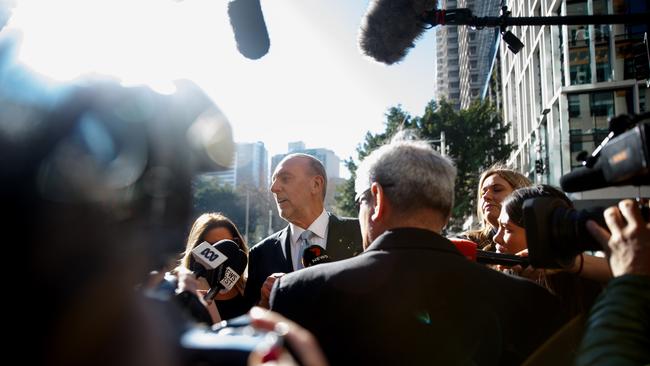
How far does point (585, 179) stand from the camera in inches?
55.7

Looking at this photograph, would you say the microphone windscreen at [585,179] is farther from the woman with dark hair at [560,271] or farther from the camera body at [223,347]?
the camera body at [223,347]

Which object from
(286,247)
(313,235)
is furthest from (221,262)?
(313,235)

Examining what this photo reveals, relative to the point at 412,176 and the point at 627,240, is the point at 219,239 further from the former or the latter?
the point at 627,240

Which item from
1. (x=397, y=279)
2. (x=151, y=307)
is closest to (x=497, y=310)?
(x=397, y=279)

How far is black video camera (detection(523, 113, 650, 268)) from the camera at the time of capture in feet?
4.18

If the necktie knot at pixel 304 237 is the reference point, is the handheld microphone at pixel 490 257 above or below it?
above

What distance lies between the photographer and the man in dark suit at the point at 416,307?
1.81 metres

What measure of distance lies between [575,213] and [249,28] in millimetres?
1406

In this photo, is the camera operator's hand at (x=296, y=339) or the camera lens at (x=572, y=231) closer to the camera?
the camera operator's hand at (x=296, y=339)

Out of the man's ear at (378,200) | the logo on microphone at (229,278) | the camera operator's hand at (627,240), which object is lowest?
the logo on microphone at (229,278)

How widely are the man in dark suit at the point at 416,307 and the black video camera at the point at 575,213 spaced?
340 millimetres

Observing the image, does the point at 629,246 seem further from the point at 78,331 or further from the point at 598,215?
the point at 78,331

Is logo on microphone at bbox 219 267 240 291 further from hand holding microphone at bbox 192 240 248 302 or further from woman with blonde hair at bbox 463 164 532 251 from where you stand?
woman with blonde hair at bbox 463 164 532 251

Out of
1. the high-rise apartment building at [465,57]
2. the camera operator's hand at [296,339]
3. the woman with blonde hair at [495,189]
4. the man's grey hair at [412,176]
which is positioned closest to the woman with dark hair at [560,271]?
the man's grey hair at [412,176]
